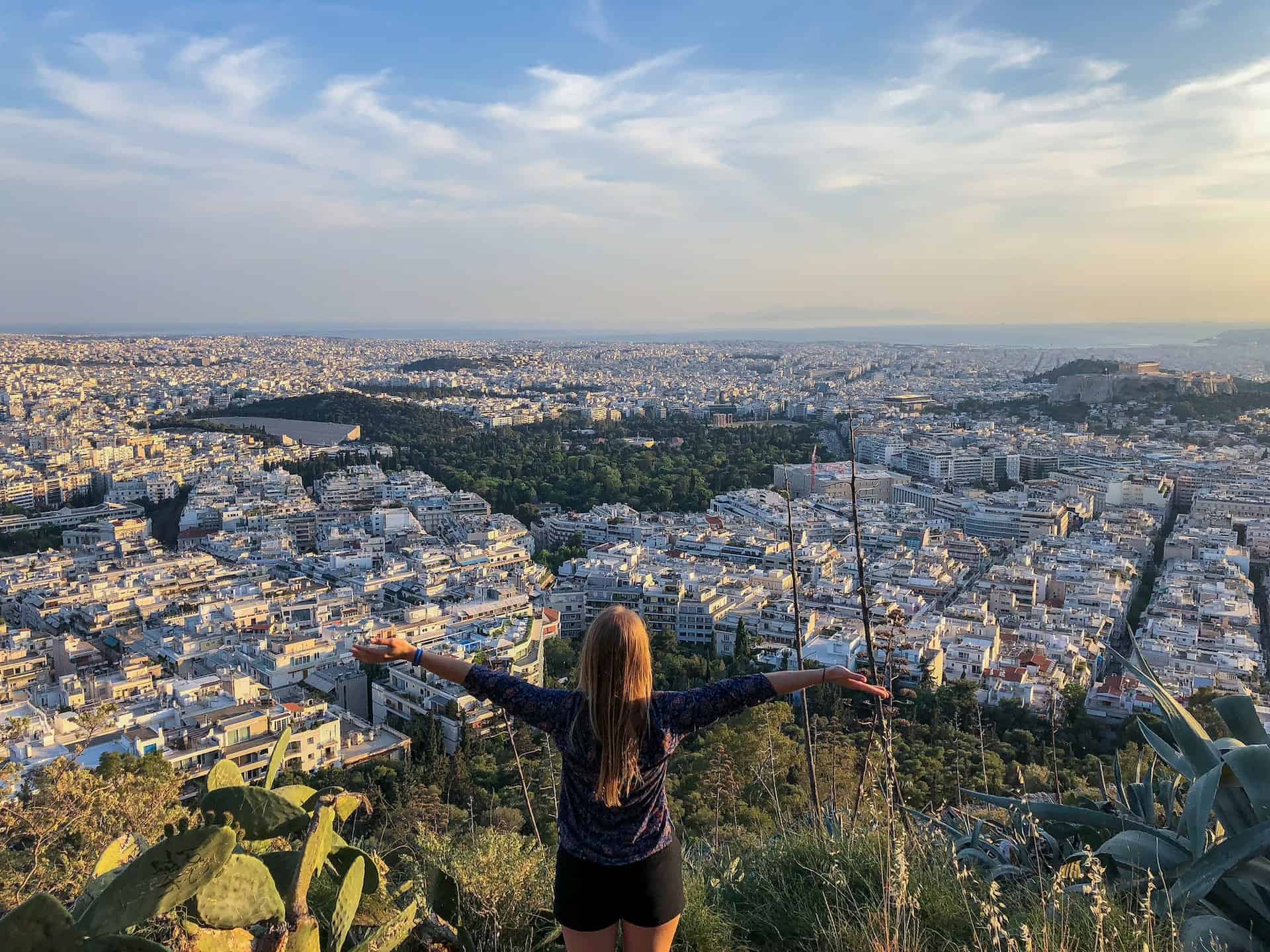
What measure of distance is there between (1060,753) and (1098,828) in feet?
20.4

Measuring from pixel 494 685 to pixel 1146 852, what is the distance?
3.57 ft

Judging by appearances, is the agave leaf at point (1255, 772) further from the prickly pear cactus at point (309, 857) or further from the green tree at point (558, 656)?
the green tree at point (558, 656)

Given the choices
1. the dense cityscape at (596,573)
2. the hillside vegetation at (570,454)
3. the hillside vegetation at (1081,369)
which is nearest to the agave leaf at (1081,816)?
the dense cityscape at (596,573)

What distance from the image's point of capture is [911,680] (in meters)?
9.20

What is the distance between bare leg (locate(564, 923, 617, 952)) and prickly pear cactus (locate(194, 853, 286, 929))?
380 millimetres

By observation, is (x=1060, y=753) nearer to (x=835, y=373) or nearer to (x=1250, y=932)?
(x=1250, y=932)

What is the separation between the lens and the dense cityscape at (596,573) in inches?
260

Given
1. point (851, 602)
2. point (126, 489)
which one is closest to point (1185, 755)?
point (851, 602)

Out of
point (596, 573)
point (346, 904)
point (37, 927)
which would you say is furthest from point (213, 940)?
point (596, 573)

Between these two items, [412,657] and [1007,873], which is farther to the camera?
[1007,873]

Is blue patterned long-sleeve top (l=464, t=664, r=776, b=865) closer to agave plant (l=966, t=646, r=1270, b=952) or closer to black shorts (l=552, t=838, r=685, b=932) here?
black shorts (l=552, t=838, r=685, b=932)

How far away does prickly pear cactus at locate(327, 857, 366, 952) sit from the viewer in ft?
4.32

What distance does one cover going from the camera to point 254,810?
1359mm

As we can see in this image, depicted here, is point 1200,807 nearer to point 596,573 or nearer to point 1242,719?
point 1242,719
